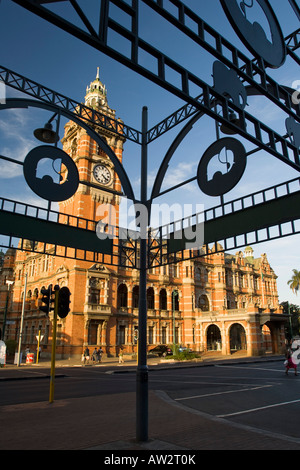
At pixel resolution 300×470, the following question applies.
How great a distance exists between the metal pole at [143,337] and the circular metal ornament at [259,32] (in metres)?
3.27

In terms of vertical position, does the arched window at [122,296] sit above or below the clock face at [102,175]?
below

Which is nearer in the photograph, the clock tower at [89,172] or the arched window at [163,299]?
the clock tower at [89,172]

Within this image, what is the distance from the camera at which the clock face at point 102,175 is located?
129ft

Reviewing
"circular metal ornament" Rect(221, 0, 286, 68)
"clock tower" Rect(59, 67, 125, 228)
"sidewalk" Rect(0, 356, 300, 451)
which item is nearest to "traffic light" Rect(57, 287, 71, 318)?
"sidewalk" Rect(0, 356, 300, 451)

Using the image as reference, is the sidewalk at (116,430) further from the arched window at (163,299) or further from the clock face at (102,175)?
the arched window at (163,299)

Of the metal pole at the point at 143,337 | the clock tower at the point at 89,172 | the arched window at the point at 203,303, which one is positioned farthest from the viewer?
the arched window at the point at 203,303

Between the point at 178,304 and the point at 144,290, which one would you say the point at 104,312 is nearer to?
the point at 178,304

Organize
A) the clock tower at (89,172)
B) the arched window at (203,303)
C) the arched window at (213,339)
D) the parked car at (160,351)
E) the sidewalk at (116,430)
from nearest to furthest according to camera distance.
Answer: the sidewalk at (116,430)
the clock tower at (89,172)
the parked car at (160,351)
the arched window at (213,339)
the arched window at (203,303)

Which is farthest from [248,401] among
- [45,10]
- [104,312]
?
[104,312]

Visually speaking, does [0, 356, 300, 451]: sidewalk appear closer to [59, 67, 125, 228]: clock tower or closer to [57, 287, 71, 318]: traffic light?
[57, 287, 71, 318]: traffic light

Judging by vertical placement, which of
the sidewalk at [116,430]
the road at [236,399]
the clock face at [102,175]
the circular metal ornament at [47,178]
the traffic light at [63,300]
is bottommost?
the road at [236,399]

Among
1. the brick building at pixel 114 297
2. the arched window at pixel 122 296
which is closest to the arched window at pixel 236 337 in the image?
the brick building at pixel 114 297

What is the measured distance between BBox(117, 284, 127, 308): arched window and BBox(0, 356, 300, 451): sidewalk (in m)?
32.0
